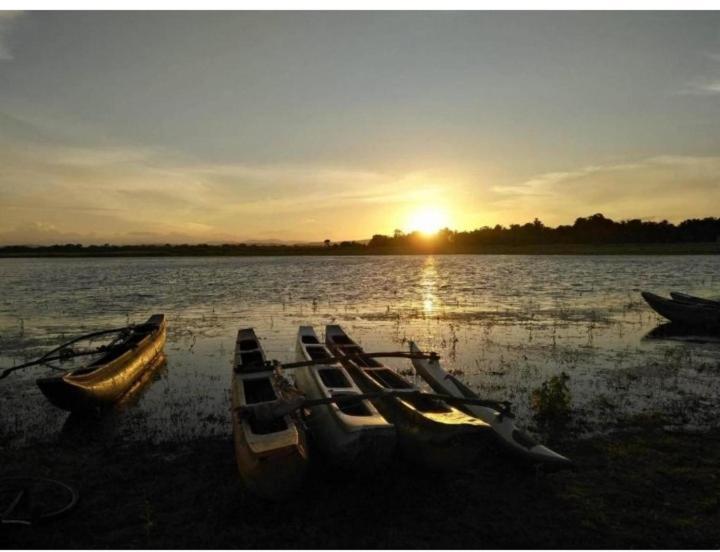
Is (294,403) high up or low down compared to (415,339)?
up

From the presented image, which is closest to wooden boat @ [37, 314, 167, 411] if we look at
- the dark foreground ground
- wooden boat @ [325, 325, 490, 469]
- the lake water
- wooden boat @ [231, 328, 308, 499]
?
the lake water

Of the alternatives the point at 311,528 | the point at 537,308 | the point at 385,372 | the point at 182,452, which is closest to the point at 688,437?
the point at 385,372

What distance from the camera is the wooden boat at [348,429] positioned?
707cm

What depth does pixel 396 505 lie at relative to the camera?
22.9 ft

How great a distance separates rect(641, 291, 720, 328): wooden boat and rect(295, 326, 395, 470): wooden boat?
19.3 meters

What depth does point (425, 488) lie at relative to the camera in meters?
7.49

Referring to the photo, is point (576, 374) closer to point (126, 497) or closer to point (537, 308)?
point (126, 497)

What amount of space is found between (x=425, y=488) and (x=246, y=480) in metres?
2.65

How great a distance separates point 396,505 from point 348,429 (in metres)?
1.23

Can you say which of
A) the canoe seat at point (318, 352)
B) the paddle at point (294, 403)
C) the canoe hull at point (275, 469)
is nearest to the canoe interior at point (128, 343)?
the canoe seat at point (318, 352)

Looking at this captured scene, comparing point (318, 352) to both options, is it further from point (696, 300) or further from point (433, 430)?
point (696, 300)

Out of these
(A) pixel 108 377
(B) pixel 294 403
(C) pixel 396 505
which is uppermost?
(B) pixel 294 403

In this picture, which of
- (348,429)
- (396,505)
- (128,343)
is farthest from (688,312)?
(128,343)

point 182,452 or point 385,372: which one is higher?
point 385,372
